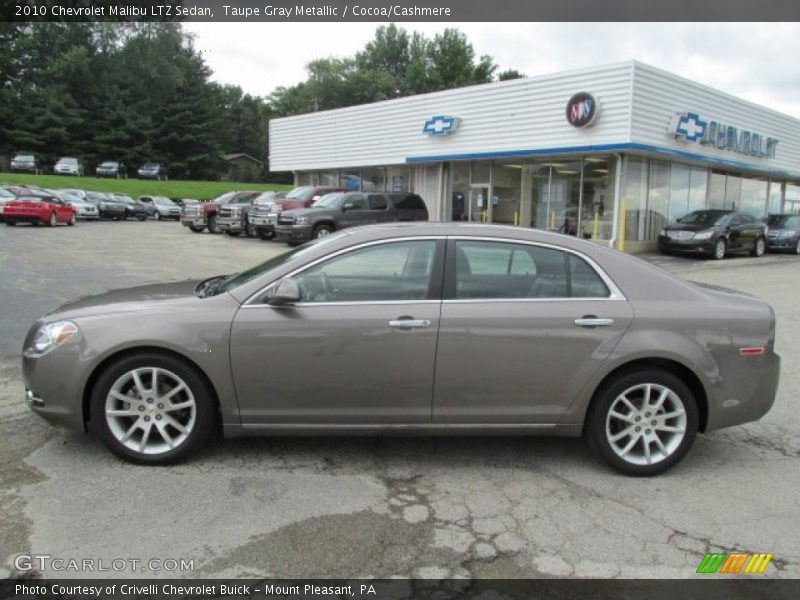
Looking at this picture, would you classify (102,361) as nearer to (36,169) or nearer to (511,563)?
(511,563)

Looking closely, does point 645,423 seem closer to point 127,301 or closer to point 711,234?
point 127,301

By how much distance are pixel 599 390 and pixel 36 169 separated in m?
60.1

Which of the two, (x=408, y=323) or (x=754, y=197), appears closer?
(x=408, y=323)

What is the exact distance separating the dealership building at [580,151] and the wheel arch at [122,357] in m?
18.2

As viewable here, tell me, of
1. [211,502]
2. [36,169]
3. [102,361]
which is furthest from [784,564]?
[36,169]

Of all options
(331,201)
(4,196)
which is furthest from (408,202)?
(4,196)

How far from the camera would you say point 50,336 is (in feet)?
13.3

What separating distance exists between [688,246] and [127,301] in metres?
19.7

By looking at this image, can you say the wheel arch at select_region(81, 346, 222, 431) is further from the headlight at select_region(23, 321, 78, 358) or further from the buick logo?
the buick logo

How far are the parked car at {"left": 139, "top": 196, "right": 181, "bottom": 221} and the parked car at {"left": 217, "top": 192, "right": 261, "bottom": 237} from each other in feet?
51.4

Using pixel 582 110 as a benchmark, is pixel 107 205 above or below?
below

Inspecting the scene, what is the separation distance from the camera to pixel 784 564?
3.20m

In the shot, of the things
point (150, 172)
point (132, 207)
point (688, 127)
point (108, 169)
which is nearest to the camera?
point (688, 127)

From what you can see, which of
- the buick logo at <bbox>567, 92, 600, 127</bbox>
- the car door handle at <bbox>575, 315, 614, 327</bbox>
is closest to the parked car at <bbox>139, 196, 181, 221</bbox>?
the buick logo at <bbox>567, 92, 600, 127</bbox>
